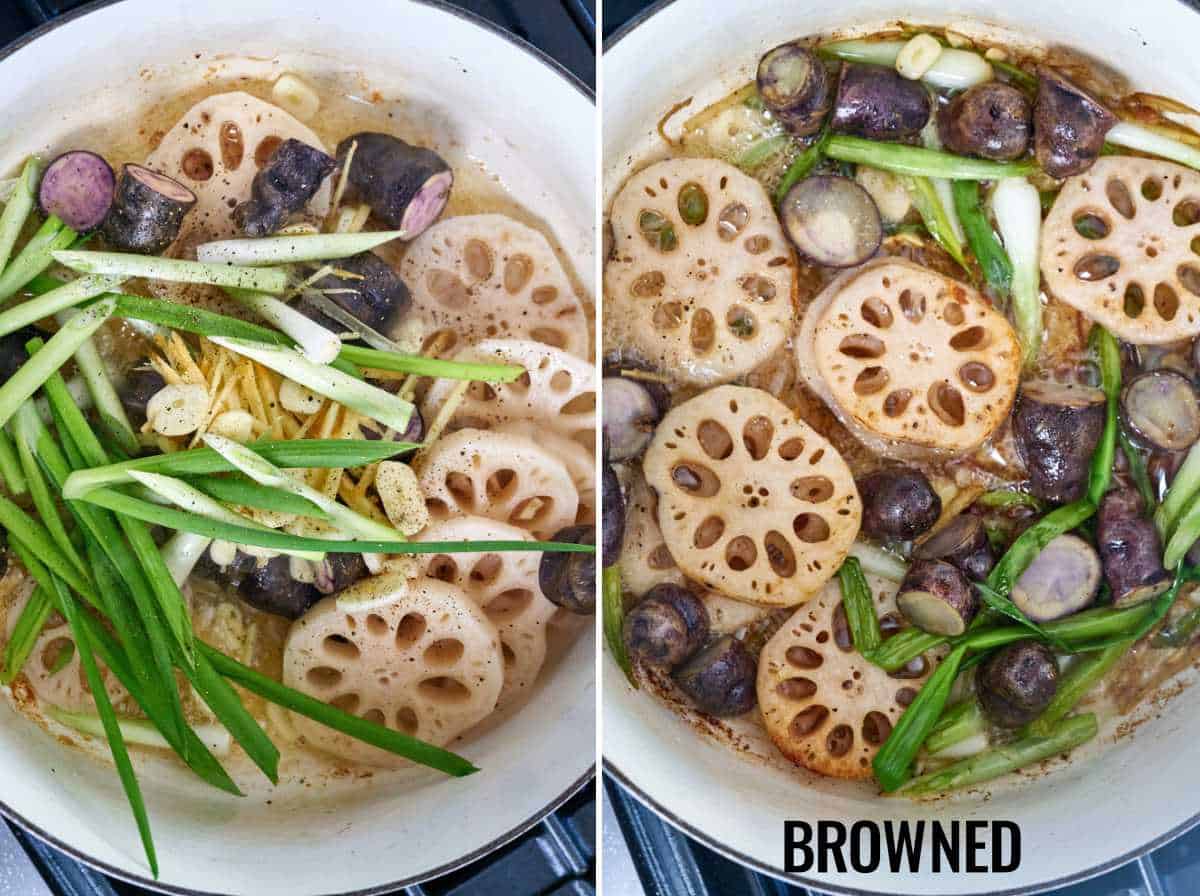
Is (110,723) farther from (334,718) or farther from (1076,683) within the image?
(1076,683)

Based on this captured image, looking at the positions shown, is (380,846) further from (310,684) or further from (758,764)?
(758,764)

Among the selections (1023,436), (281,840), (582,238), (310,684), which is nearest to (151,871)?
(281,840)

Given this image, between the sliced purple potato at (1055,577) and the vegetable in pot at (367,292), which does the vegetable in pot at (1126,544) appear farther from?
the vegetable in pot at (367,292)

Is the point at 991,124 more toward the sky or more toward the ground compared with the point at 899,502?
more toward the sky

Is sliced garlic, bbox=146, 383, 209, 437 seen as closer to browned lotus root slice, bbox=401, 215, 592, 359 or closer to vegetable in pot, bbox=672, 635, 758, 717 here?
browned lotus root slice, bbox=401, 215, 592, 359

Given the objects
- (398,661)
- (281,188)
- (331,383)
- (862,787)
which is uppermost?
(281,188)

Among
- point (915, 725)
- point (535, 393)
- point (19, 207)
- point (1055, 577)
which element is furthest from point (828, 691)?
point (19, 207)

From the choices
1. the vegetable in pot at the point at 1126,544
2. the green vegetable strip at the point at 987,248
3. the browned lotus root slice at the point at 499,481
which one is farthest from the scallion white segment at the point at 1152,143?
the browned lotus root slice at the point at 499,481

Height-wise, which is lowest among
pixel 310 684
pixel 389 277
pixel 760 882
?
pixel 760 882
